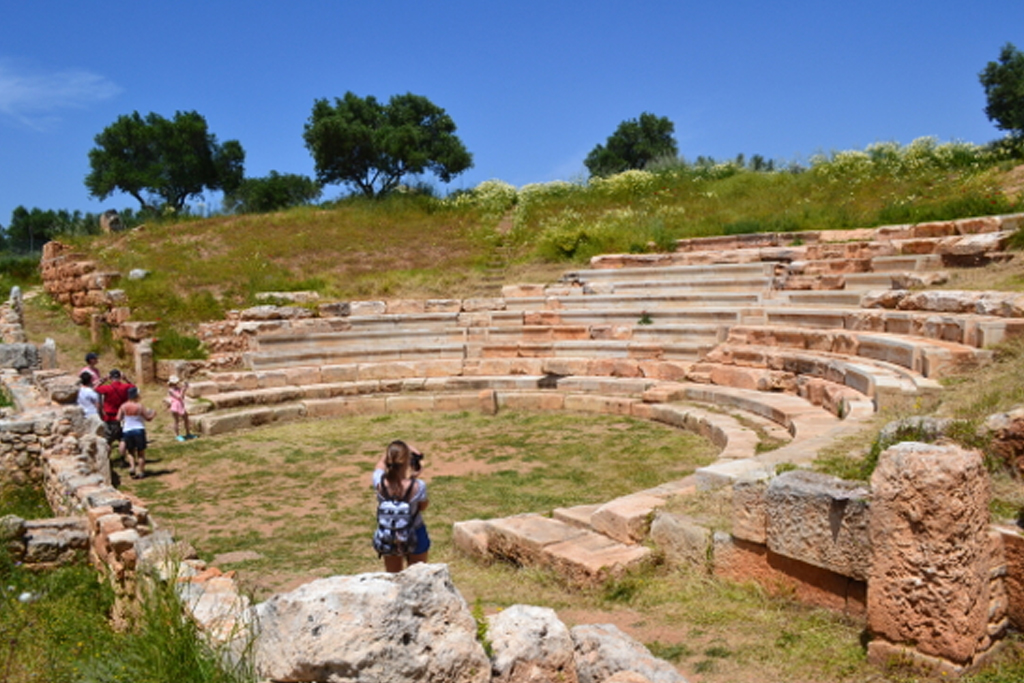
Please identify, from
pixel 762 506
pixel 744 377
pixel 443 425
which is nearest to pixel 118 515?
pixel 762 506

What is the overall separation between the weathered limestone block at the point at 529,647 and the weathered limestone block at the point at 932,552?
151 centimetres

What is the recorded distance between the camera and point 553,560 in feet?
17.1

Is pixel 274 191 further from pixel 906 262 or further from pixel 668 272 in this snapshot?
pixel 906 262

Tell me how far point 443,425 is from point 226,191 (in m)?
37.6

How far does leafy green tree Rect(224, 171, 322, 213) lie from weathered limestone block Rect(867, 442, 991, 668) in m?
37.8

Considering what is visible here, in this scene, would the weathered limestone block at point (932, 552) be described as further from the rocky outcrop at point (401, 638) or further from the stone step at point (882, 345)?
the stone step at point (882, 345)

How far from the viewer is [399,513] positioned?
4.98 meters

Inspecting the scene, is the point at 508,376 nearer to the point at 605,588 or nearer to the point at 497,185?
the point at 605,588

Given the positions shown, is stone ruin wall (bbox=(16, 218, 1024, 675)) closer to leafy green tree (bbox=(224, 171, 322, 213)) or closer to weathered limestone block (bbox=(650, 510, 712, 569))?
weathered limestone block (bbox=(650, 510, 712, 569))

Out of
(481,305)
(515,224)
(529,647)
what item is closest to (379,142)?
(515,224)

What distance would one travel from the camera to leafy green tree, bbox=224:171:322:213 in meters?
39.6

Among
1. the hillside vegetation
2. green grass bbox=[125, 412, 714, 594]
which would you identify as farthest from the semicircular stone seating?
the hillside vegetation

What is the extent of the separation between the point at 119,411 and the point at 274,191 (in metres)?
33.3

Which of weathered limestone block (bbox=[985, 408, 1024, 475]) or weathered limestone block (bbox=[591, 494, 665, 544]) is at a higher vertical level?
weathered limestone block (bbox=[985, 408, 1024, 475])
